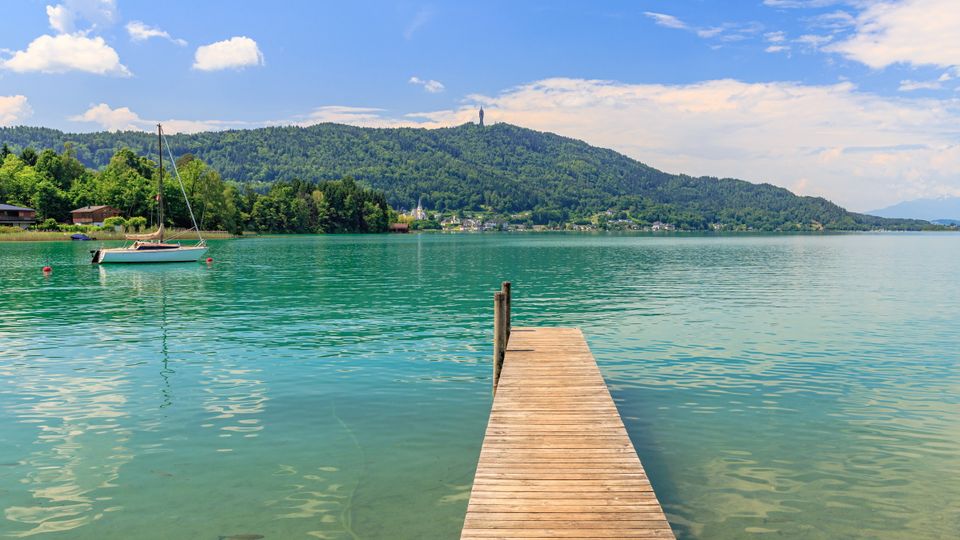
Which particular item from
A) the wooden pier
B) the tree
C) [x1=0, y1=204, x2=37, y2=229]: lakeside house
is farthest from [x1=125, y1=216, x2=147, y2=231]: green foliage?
the wooden pier

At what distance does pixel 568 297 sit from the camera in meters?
47.2

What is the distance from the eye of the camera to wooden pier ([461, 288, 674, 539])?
8.73 m

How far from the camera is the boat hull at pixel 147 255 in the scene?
81000 mm

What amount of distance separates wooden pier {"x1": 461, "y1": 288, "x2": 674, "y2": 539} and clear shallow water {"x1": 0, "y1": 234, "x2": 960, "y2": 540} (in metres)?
1.51

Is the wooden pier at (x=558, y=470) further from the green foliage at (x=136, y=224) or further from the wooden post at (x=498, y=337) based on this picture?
the green foliage at (x=136, y=224)

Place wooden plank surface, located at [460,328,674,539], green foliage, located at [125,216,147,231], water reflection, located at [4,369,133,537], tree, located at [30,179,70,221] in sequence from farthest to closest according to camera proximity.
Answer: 1. tree, located at [30,179,70,221]
2. green foliage, located at [125,216,147,231]
3. water reflection, located at [4,369,133,537]
4. wooden plank surface, located at [460,328,674,539]

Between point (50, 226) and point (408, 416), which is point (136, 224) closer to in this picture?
point (50, 226)

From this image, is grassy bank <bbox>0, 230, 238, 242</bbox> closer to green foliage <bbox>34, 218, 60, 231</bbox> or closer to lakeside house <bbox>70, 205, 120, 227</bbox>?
green foliage <bbox>34, 218, 60, 231</bbox>

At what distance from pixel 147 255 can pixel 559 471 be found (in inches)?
3409

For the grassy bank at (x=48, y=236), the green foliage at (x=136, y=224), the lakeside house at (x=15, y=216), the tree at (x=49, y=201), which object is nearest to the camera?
the grassy bank at (x=48, y=236)

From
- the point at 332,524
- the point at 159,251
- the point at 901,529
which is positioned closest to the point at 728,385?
the point at 901,529

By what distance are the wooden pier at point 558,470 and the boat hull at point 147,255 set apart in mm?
78867

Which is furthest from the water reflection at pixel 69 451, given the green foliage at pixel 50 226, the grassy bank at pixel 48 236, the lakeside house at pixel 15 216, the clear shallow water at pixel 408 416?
the lakeside house at pixel 15 216

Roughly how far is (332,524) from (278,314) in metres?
28.1
